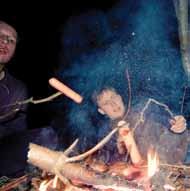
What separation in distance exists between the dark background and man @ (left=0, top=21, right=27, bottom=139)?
2.79 meters

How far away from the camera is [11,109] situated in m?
5.18

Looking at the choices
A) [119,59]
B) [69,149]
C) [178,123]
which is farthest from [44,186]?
[119,59]

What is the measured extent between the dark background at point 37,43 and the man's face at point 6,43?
310 cm

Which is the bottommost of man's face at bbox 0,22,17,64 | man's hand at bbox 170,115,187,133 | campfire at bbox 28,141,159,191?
campfire at bbox 28,141,159,191

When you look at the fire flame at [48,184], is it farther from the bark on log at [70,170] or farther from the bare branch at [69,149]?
the bare branch at [69,149]

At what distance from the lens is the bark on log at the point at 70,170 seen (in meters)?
3.20

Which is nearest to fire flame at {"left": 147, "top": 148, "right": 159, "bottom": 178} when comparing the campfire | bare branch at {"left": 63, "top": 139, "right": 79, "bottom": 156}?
the campfire

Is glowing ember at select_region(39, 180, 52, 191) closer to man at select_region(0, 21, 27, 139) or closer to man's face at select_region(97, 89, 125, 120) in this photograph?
man's face at select_region(97, 89, 125, 120)

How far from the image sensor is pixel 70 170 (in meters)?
3.29

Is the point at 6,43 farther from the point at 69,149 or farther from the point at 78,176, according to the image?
the point at 78,176

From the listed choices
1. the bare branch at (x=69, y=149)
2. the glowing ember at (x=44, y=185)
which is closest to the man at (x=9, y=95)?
the glowing ember at (x=44, y=185)

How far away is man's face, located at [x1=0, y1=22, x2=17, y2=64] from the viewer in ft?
16.1

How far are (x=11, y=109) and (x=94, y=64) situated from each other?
161 inches

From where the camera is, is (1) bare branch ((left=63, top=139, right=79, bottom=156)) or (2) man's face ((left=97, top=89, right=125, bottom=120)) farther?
(2) man's face ((left=97, top=89, right=125, bottom=120))
